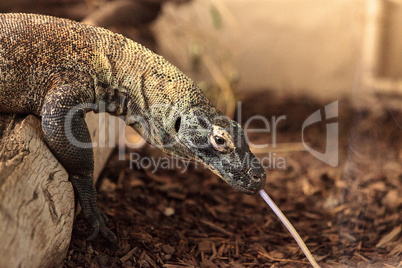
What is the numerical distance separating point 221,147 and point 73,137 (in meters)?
1.08

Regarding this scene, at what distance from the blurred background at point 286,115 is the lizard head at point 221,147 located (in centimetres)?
80

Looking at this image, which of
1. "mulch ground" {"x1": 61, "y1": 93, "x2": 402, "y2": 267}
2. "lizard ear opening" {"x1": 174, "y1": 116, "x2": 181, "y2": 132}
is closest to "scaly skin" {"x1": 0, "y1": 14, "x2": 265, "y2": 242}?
"lizard ear opening" {"x1": 174, "y1": 116, "x2": 181, "y2": 132}

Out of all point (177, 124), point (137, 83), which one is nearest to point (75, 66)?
point (137, 83)

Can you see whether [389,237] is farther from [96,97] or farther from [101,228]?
[96,97]

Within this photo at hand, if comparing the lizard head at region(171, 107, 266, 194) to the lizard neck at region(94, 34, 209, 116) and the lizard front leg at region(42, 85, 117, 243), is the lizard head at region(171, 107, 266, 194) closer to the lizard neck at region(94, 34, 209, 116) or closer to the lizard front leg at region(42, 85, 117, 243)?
the lizard neck at region(94, 34, 209, 116)

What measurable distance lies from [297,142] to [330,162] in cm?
69

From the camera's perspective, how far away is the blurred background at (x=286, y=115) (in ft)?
12.3

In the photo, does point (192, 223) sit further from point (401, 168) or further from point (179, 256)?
point (401, 168)

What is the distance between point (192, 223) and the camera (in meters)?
4.14

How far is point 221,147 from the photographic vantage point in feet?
10.1

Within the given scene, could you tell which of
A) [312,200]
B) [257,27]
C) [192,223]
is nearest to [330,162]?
[312,200]

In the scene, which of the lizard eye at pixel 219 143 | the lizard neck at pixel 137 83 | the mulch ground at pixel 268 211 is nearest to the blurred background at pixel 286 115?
the mulch ground at pixel 268 211

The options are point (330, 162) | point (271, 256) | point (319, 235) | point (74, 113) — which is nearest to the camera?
point (74, 113)

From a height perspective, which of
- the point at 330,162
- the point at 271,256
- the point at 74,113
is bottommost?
the point at 271,256
